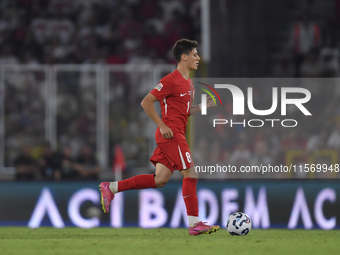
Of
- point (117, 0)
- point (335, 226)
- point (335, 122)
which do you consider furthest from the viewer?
point (117, 0)

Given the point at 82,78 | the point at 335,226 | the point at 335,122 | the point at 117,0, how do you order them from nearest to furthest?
the point at 335,226 → the point at 335,122 → the point at 82,78 → the point at 117,0

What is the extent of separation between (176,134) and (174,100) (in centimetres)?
34

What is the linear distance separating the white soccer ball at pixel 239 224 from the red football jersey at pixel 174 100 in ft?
3.15

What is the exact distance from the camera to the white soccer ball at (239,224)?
6270mm

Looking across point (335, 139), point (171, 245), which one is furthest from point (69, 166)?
point (171, 245)

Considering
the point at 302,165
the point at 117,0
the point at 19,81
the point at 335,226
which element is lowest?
the point at 335,226

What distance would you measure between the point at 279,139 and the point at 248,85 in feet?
2.92

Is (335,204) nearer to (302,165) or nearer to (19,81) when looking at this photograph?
(302,165)

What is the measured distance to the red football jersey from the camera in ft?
20.0

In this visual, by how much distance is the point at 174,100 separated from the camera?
618 cm

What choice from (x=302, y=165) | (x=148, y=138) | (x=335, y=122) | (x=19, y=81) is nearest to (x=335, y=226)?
(x=302, y=165)

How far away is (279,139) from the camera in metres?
8.94

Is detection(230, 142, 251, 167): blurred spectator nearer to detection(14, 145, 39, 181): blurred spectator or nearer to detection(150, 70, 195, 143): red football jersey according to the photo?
detection(150, 70, 195, 143): red football jersey

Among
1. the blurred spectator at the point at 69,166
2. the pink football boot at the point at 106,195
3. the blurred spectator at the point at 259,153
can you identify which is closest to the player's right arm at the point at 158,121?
the pink football boot at the point at 106,195
